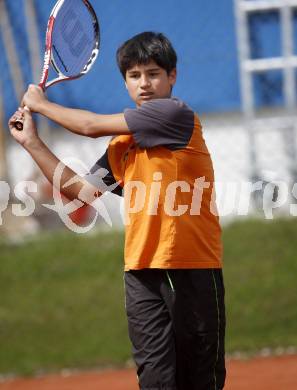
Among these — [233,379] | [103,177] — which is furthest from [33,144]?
[233,379]

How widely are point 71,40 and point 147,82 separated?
0.47m

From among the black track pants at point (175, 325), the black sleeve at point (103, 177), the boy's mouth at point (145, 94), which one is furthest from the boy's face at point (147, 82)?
the black track pants at point (175, 325)

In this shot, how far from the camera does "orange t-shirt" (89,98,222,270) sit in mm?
3693

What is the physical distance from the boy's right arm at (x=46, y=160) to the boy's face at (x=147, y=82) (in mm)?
377

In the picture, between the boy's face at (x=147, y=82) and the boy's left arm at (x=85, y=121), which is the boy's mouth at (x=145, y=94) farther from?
the boy's left arm at (x=85, y=121)

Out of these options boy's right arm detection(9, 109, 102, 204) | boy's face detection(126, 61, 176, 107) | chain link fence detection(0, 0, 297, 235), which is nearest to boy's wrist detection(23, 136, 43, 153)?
boy's right arm detection(9, 109, 102, 204)

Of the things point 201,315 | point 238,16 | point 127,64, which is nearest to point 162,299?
point 201,315

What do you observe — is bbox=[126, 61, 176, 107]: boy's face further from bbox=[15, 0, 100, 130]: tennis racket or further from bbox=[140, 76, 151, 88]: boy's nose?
bbox=[15, 0, 100, 130]: tennis racket

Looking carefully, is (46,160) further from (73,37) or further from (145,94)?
(73,37)

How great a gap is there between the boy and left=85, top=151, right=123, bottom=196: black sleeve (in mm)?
91

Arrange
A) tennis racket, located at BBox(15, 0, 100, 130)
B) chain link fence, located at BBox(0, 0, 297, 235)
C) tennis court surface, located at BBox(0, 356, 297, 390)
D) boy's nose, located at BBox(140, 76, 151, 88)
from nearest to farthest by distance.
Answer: boy's nose, located at BBox(140, 76, 151, 88), tennis racket, located at BBox(15, 0, 100, 130), tennis court surface, located at BBox(0, 356, 297, 390), chain link fence, located at BBox(0, 0, 297, 235)

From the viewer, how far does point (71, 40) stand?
13.4 ft

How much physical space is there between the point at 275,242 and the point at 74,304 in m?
1.71

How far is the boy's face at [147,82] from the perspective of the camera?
12.4ft
